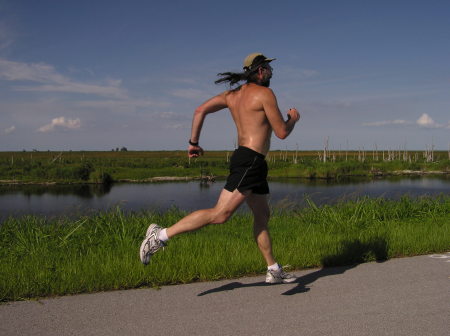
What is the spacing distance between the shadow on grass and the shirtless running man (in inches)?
7.6

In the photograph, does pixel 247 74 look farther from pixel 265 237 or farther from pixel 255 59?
pixel 265 237

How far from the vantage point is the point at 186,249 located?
4.90m

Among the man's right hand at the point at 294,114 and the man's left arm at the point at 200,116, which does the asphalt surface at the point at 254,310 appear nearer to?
the man's left arm at the point at 200,116

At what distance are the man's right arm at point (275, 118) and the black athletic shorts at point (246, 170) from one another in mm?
270

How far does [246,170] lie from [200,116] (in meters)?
0.72

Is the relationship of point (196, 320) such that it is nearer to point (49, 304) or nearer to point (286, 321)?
point (286, 321)

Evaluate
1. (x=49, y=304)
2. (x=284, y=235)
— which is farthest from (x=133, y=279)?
(x=284, y=235)

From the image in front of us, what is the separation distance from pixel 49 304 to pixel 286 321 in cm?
179

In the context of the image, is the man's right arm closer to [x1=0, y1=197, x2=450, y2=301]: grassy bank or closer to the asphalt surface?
the asphalt surface

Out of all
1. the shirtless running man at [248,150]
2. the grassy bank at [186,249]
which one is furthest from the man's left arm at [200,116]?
the grassy bank at [186,249]

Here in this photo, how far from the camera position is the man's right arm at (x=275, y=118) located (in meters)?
3.71

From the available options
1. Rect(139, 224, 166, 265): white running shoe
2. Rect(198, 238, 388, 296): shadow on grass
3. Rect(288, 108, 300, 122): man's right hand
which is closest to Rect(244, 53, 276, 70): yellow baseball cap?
Rect(288, 108, 300, 122): man's right hand

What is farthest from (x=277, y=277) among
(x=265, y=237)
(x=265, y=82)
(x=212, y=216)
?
(x=265, y=82)

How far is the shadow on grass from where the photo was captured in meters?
4.00
